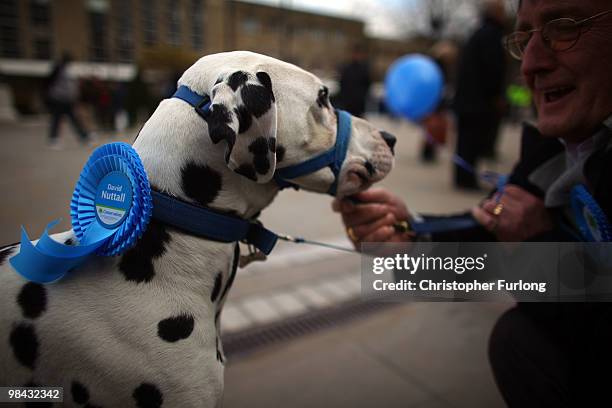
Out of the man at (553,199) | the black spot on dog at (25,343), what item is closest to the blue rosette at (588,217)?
the man at (553,199)

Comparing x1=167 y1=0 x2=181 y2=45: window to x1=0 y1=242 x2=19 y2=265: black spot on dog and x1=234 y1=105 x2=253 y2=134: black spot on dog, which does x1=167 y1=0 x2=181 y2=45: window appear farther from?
x1=234 y1=105 x2=253 y2=134: black spot on dog

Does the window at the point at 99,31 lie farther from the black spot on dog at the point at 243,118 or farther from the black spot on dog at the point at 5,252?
the black spot on dog at the point at 243,118

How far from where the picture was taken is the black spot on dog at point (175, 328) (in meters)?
1.12

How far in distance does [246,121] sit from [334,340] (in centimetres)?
190

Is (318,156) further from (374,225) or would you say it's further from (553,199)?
(553,199)

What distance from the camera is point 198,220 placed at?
121 centimetres

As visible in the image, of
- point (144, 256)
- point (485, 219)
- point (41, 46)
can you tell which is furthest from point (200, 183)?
point (41, 46)

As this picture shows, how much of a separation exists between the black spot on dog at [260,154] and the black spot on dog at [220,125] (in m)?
0.09

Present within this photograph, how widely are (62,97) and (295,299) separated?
8.90m

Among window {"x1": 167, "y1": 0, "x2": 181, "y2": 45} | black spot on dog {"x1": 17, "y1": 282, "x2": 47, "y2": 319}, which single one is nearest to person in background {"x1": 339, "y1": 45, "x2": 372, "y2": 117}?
window {"x1": 167, "y1": 0, "x2": 181, "y2": 45}

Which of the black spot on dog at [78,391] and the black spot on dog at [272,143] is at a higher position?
the black spot on dog at [272,143]

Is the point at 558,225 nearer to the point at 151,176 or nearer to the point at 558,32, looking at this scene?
the point at 558,32

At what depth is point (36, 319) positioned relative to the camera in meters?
1.10

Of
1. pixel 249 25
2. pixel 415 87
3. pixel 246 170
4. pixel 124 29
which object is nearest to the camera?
pixel 246 170
